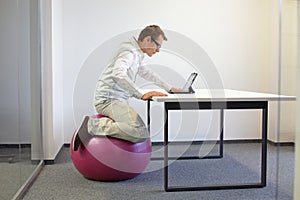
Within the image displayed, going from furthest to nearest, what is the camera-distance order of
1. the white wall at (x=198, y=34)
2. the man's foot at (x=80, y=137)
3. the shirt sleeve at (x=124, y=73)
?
the white wall at (x=198, y=34) → the man's foot at (x=80, y=137) → the shirt sleeve at (x=124, y=73)

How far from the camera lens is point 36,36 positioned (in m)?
3.57

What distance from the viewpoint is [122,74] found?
3.05 m

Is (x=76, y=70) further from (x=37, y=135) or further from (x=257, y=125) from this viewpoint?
(x=257, y=125)

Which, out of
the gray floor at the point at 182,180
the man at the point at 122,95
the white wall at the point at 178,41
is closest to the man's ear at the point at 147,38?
the man at the point at 122,95

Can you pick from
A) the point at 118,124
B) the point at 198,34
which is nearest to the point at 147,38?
the point at 118,124

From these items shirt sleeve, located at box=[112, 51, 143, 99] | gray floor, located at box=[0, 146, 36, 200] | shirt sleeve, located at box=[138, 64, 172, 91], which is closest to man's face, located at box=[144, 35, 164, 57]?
shirt sleeve, located at box=[112, 51, 143, 99]

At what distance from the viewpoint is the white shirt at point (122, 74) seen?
3.07m

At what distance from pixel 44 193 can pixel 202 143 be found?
2451 millimetres

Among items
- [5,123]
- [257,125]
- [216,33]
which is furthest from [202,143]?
[5,123]

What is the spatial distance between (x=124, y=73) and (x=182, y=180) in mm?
1038

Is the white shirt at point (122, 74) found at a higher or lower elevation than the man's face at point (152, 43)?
lower

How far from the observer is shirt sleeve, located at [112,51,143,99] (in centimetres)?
305

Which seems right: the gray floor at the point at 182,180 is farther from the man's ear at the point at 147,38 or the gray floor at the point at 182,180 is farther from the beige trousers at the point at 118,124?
the man's ear at the point at 147,38

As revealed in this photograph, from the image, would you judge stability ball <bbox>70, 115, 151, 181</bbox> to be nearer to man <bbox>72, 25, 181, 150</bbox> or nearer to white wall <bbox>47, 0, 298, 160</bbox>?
man <bbox>72, 25, 181, 150</bbox>
